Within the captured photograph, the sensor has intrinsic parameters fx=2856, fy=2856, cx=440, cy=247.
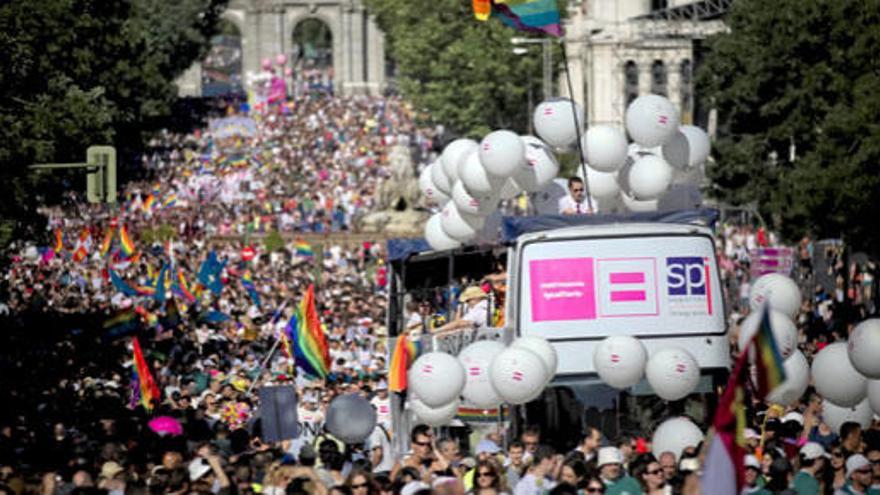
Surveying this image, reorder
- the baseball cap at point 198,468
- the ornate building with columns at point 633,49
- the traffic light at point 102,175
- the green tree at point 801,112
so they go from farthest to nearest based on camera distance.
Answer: the ornate building with columns at point 633,49, the green tree at point 801,112, the traffic light at point 102,175, the baseball cap at point 198,468

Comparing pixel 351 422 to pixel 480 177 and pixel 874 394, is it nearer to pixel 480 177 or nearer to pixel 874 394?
pixel 874 394

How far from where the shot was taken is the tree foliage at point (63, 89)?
1629 inches

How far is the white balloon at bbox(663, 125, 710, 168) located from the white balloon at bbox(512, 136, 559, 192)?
1073mm

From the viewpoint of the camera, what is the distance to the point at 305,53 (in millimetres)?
176750

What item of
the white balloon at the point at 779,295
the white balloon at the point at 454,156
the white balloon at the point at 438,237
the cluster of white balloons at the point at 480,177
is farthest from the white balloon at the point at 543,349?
the white balloon at the point at 438,237

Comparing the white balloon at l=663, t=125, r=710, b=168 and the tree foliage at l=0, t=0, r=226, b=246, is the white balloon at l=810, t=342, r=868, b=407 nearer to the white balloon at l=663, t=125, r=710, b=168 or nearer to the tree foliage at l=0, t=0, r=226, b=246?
the white balloon at l=663, t=125, r=710, b=168

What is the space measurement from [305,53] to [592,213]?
15127cm

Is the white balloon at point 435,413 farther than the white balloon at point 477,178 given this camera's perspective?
No

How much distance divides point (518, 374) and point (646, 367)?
158cm

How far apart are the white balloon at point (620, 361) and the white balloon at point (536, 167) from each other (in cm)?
260

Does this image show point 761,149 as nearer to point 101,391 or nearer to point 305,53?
point 101,391

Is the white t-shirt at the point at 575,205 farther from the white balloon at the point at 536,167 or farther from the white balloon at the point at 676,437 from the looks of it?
the white balloon at the point at 676,437

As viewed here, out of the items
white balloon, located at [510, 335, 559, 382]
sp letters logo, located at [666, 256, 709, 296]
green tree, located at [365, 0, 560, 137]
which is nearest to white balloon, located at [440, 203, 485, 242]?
sp letters logo, located at [666, 256, 709, 296]

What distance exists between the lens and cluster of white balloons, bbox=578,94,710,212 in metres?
26.3
